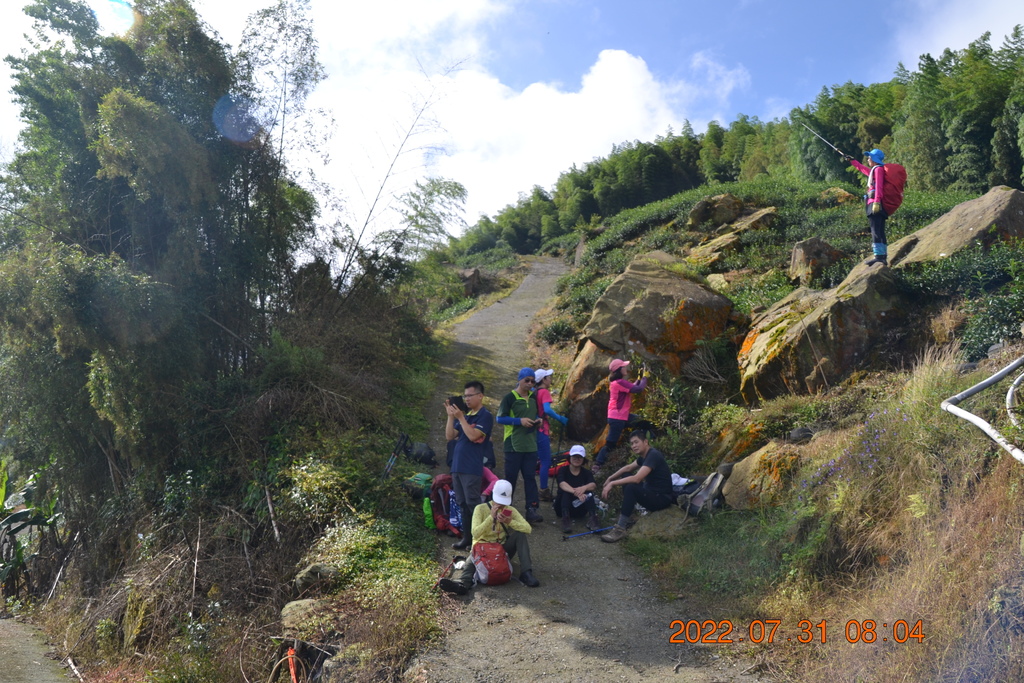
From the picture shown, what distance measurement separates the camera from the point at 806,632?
5344 millimetres

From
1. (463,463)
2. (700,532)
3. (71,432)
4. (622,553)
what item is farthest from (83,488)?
(700,532)

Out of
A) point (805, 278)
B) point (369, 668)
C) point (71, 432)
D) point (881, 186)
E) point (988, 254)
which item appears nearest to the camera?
point (369, 668)

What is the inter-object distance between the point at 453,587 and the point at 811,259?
9439 mm

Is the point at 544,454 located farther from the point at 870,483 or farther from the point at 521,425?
the point at 870,483

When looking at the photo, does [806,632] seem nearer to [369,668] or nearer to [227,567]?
[369,668]

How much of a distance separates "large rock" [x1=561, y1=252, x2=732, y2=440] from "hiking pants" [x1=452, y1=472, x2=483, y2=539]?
388 centimetres

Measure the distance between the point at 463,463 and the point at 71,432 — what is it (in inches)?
291

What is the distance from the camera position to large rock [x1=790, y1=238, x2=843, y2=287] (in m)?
12.9

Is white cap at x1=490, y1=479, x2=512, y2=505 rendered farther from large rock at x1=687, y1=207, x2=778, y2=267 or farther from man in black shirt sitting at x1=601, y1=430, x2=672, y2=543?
large rock at x1=687, y1=207, x2=778, y2=267

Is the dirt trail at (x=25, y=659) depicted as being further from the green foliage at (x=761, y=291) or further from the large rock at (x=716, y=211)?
the large rock at (x=716, y=211)

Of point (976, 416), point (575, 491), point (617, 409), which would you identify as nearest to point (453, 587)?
point (575, 491)

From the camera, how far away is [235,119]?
1209 cm

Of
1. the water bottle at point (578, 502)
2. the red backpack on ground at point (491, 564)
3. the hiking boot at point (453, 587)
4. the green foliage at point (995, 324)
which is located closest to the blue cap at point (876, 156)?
the green foliage at point (995, 324)

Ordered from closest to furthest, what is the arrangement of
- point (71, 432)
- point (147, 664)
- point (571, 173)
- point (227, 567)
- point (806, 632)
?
point (806, 632), point (147, 664), point (227, 567), point (71, 432), point (571, 173)
